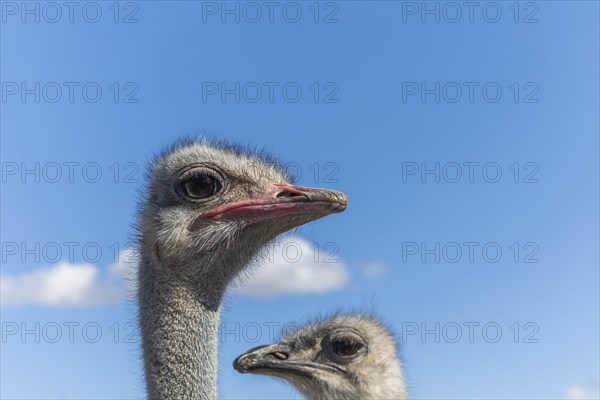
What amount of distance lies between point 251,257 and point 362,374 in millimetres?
838

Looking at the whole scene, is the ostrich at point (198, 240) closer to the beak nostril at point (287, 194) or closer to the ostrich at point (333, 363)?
the beak nostril at point (287, 194)

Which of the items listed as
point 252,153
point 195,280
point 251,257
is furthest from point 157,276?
point 252,153

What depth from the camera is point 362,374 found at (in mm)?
4449

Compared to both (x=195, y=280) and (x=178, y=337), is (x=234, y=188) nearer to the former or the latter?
(x=195, y=280)

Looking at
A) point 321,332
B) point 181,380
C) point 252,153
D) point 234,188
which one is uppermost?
point 252,153

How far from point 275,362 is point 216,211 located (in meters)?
0.81

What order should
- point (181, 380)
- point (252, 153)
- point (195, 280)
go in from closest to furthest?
point (181, 380) < point (195, 280) < point (252, 153)

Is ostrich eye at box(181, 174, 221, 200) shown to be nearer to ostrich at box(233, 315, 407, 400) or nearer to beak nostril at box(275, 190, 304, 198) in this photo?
beak nostril at box(275, 190, 304, 198)

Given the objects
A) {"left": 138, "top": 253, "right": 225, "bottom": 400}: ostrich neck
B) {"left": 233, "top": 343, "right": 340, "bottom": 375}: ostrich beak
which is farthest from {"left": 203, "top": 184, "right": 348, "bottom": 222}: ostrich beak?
{"left": 233, "top": 343, "right": 340, "bottom": 375}: ostrich beak

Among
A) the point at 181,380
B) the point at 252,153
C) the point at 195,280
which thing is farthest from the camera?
the point at 252,153

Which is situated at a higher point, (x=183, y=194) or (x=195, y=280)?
(x=183, y=194)

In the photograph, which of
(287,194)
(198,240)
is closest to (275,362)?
(198,240)

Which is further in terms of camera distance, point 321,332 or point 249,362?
point 321,332

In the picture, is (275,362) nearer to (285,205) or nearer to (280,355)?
(280,355)
